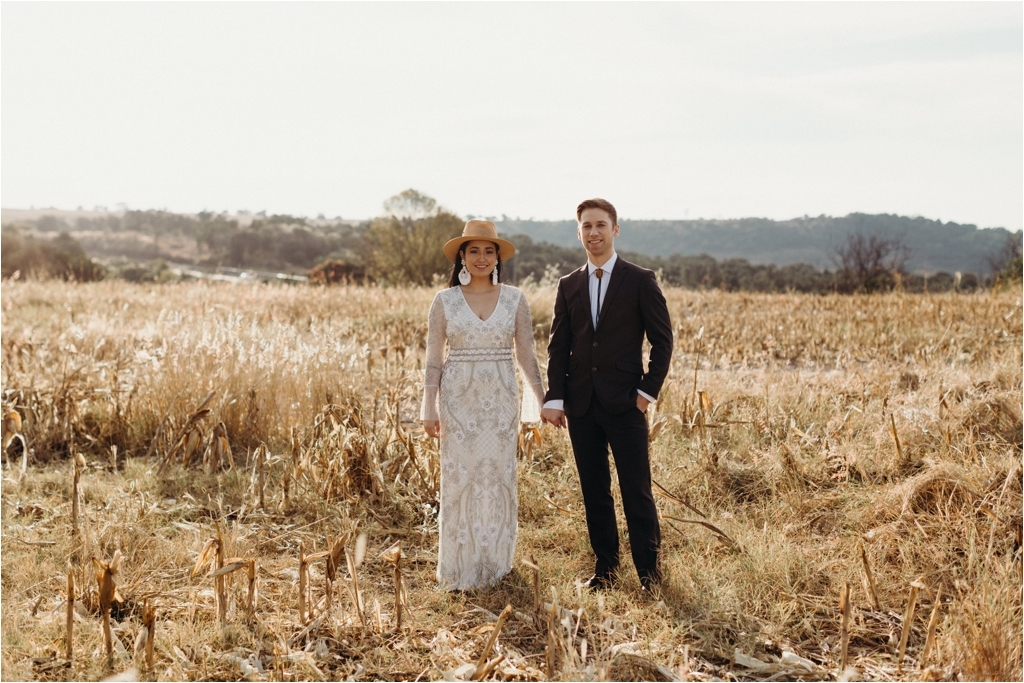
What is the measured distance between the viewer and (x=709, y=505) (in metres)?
4.66

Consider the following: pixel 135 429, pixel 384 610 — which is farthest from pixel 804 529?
pixel 135 429

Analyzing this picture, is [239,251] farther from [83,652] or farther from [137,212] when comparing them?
[83,652]

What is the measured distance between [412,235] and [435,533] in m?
27.2

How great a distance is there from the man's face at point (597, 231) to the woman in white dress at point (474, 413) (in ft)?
1.51

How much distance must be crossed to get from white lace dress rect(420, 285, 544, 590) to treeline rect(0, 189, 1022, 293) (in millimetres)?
Result: 7252

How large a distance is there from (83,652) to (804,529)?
370 cm

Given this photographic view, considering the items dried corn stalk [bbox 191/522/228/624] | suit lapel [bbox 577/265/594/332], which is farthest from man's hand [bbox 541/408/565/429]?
dried corn stalk [bbox 191/522/228/624]

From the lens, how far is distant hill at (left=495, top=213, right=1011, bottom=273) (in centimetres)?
6812

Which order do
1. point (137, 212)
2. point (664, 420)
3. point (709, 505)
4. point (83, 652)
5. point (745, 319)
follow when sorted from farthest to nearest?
1. point (137, 212)
2. point (745, 319)
3. point (664, 420)
4. point (709, 505)
5. point (83, 652)

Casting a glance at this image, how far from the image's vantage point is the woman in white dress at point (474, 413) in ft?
12.6

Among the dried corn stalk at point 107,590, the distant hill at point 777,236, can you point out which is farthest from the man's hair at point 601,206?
the distant hill at point 777,236

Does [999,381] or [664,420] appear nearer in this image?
[664,420]

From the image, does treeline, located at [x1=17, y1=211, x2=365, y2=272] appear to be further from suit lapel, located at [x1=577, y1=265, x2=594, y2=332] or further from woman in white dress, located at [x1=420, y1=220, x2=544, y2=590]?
suit lapel, located at [x1=577, y1=265, x2=594, y2=332]

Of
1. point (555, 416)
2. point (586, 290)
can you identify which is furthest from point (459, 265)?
point (555, 416)
